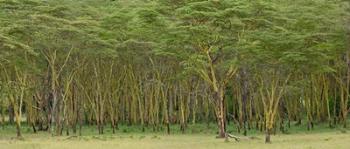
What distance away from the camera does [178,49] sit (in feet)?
87.3

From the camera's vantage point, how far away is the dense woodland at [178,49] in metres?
23.5

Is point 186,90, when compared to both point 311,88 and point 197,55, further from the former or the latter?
point 197,55

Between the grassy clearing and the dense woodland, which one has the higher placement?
the dense woodland

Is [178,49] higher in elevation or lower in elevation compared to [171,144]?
higher

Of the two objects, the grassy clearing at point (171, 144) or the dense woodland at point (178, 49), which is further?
the dense woodland at point (178, 49)

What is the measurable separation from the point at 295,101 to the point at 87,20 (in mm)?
15141

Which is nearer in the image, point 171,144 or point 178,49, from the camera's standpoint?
point 171,144

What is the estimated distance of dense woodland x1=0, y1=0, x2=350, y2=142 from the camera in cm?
2353

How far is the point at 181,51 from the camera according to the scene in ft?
87.5

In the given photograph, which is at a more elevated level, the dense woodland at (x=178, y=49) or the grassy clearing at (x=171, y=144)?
the dense woodland at (x=178, y=49)

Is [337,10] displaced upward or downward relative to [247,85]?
upward

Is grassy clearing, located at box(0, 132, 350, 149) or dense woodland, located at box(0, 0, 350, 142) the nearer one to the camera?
grassy clearing, located at box(0, 132, 350, 149)

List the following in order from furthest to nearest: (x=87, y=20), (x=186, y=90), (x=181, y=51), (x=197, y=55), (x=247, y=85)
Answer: (x=186, y=90)
(x=247, y=85)
(x=87, y=20)
(x=181, y=51)
(x=197, y=55)

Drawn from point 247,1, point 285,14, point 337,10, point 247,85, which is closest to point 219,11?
point 247,1
